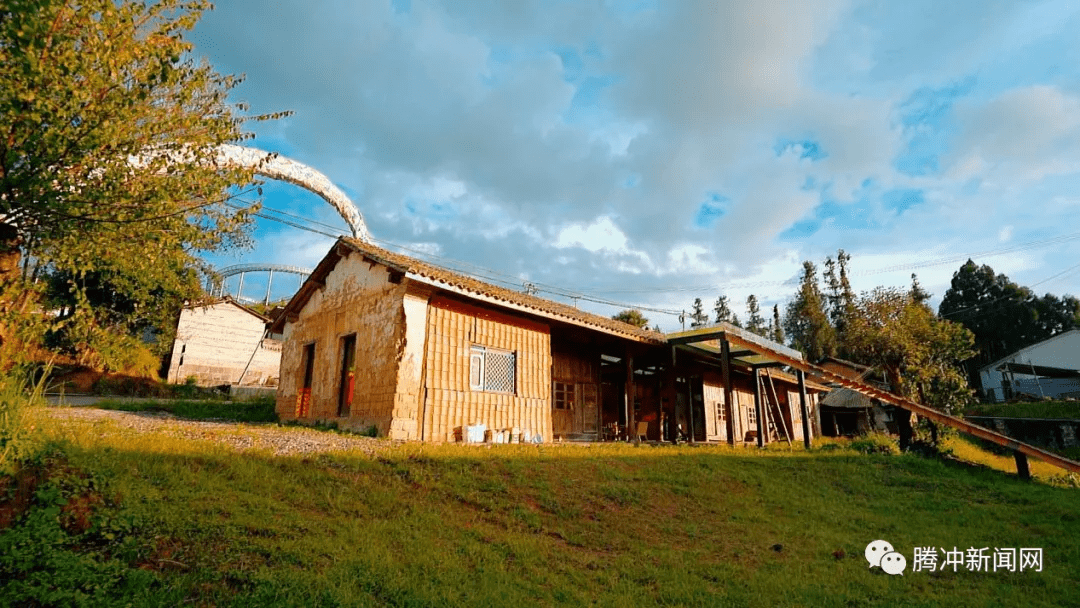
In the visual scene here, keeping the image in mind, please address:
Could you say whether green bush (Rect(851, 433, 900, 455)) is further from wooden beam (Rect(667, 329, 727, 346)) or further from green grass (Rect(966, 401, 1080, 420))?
green grass (Rect(966, 401, 1080, 420))

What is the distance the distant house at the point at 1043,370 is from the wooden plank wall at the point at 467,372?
38358mm

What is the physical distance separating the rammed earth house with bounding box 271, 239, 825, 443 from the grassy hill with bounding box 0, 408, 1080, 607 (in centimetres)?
232

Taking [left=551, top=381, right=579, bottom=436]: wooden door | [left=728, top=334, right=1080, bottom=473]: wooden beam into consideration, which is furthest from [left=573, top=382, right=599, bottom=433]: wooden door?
[left=728, top=334, right=1080, bottom=473]: wooden beam

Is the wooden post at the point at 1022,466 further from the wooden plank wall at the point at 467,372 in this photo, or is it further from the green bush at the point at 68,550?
the green bush at the point at 68,550

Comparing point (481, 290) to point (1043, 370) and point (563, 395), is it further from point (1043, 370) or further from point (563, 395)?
point (1043, 370)

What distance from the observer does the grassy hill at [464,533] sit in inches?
176

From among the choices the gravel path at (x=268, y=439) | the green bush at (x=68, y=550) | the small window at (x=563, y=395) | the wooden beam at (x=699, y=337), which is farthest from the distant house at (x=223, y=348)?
the green bush at (x=68, y=550)

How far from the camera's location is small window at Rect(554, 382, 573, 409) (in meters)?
16.8

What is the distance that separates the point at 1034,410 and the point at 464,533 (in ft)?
113

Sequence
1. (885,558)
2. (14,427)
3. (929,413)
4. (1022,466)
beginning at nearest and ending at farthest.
→ (14,427) < (885,558) < (1022,466) < (929,413)

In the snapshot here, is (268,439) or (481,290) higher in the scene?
(481,290)

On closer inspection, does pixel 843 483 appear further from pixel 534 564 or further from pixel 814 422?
pixel 814 422

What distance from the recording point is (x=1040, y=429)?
25281mm

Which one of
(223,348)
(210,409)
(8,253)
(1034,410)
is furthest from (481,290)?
(1034,410)
